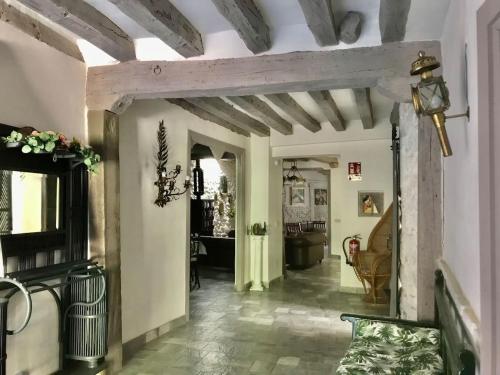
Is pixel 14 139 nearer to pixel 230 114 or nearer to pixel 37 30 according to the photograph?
pixel 37 30

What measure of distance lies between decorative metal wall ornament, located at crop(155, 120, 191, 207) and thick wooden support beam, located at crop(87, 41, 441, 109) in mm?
1004

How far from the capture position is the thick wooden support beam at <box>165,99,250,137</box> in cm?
467

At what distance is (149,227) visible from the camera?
425 centimetres

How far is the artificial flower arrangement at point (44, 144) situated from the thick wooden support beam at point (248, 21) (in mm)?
1379

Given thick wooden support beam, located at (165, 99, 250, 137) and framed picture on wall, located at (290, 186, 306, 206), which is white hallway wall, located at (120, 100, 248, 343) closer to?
thick wooden support beam, located at (165, 99, 250, 137)

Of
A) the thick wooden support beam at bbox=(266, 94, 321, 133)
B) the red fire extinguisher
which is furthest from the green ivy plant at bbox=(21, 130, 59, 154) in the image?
the red fire extinguisher

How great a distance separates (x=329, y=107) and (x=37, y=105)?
3.32 meters

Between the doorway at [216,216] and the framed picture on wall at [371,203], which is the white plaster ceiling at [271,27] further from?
the framed picture on wall at [371,203]

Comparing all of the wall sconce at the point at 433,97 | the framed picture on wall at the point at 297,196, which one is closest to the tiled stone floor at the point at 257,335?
the wall sconce at the point at 433,97

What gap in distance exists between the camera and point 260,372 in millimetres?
3447

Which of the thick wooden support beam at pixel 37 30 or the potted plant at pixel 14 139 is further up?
the thick wooden support beam at pixel 37 30

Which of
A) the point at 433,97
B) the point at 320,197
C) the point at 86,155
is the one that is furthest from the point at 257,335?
the point at 320,197

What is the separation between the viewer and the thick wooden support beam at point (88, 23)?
2463 mm

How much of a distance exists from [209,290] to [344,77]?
4.67 meters
